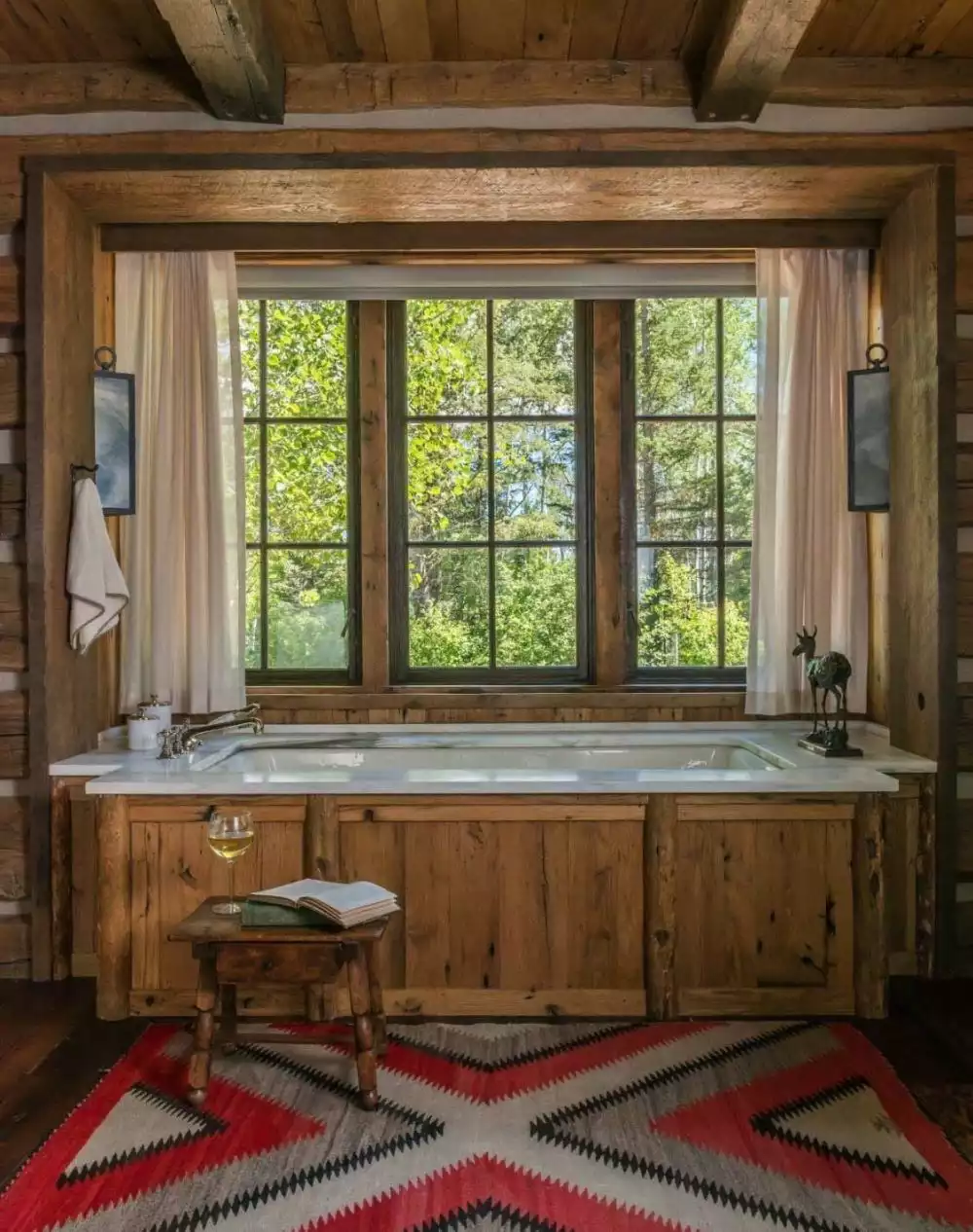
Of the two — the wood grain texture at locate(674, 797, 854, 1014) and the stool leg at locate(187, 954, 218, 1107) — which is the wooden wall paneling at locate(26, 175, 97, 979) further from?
the wood grain texture at locate(674, 797, 854, 1014)

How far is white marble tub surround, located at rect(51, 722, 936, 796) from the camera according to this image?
2.73 m

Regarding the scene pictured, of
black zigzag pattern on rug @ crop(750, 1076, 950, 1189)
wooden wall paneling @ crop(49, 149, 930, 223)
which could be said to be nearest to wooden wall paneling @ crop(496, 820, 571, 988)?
black zigzag pattern on rug @ crop(750, 1076, 950, 1189)

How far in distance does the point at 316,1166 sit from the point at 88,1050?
2.88ft

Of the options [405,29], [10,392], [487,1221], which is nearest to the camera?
[487,1221]

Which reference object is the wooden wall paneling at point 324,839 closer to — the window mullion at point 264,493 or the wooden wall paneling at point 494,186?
the window mullion at point 264,493

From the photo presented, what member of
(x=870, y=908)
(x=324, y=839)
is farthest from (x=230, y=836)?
(x=870, y=908)

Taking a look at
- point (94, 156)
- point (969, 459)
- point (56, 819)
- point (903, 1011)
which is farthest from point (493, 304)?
point (903, 1011)

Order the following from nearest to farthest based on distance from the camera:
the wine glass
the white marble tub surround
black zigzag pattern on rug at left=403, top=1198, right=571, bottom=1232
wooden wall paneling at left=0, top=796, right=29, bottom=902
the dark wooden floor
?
black zigzag pattern on rug at left=403, top=1198, right=571, bottom=1232
the dark wooden floor
the wine glass
the white marble tub surround
wooden wall paneling at left=0, top=796, right=29, bottom=902

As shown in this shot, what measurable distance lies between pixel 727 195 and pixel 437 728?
79.1 inches

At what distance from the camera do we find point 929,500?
3096mm

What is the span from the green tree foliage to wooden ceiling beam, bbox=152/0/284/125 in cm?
85

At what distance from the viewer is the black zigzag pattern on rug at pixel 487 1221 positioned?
6.00 ft

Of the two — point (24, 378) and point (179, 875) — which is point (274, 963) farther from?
point (24, 378)

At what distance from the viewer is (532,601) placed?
149 inches
